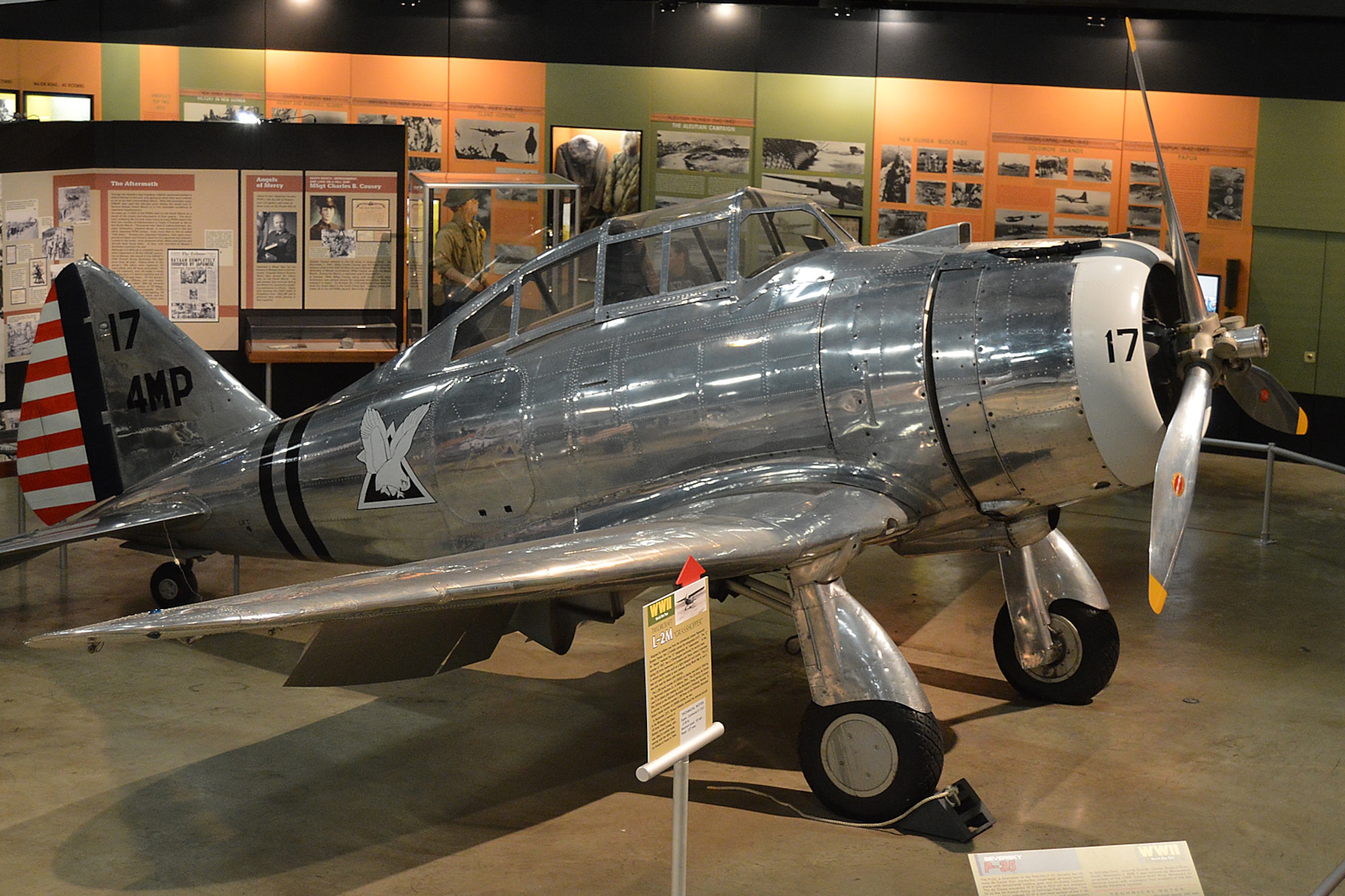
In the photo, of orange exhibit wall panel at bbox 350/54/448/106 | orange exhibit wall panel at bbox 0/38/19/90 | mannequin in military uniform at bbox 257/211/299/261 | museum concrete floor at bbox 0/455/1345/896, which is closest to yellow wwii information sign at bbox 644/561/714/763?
museum concrete floor at bbox 0/455/1345/896

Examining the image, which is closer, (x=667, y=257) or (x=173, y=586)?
(x=667, y=257)

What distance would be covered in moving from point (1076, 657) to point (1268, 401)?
4.60 feet

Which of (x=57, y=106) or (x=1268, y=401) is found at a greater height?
(x=57, y=106)

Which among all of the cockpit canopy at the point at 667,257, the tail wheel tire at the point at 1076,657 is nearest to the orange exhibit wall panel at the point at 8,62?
the cockpit canopy at the point at 667,257

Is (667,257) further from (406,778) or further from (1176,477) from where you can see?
(406,778)

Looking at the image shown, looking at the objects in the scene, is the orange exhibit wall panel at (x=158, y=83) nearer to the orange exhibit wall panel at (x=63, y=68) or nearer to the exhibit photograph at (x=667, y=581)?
the orange exhibit wall panel at (x=63, y=68)

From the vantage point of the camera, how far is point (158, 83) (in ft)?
37.5

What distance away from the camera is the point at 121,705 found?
5.81 meters

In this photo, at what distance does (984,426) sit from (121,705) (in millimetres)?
3884

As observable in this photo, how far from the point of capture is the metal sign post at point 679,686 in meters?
3.39

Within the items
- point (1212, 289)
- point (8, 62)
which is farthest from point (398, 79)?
point (1212, 289)

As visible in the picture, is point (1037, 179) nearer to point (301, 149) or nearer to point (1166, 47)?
point (1166, 47)

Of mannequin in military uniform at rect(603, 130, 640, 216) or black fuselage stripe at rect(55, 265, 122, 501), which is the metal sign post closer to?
black fuselage stripe at rect(55, 265, 122, 501)

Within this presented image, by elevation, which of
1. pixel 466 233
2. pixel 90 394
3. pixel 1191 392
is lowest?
pixel 90 394
